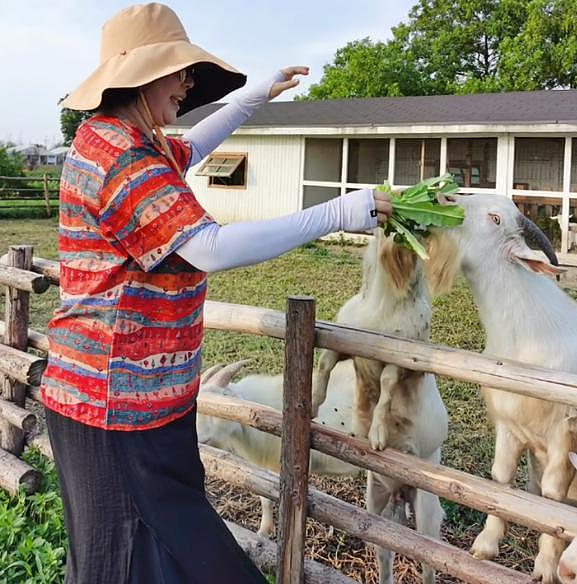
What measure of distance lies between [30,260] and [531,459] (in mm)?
3130

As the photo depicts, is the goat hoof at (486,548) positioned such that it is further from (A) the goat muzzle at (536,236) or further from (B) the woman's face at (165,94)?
(B) the woman's face at (165,94)

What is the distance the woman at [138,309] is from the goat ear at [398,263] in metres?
0.71

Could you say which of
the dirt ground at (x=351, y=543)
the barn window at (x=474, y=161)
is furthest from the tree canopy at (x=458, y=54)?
the dirt ground at (x=351, y=543)

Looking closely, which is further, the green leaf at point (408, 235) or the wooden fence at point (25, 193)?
the wooden fence at point (25, 193)

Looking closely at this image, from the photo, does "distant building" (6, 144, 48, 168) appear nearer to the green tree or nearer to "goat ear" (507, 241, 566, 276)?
the green tree

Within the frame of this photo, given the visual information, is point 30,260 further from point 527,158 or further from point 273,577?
point 527,158

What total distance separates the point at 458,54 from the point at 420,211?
4115cm

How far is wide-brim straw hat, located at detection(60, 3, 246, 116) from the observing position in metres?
1.84

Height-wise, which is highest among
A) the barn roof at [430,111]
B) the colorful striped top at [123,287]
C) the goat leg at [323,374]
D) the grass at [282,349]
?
the barn roof at [430,111]

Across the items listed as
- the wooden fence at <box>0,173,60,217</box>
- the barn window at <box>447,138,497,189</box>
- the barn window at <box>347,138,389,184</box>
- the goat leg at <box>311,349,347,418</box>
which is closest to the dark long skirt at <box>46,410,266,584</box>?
the goat leg at <box>311,349,347,418</box>

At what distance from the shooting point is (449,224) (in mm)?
2393

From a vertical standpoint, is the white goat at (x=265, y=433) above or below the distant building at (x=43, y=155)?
below

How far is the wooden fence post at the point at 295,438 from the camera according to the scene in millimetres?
2744

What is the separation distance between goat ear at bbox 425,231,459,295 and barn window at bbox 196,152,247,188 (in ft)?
57.6
